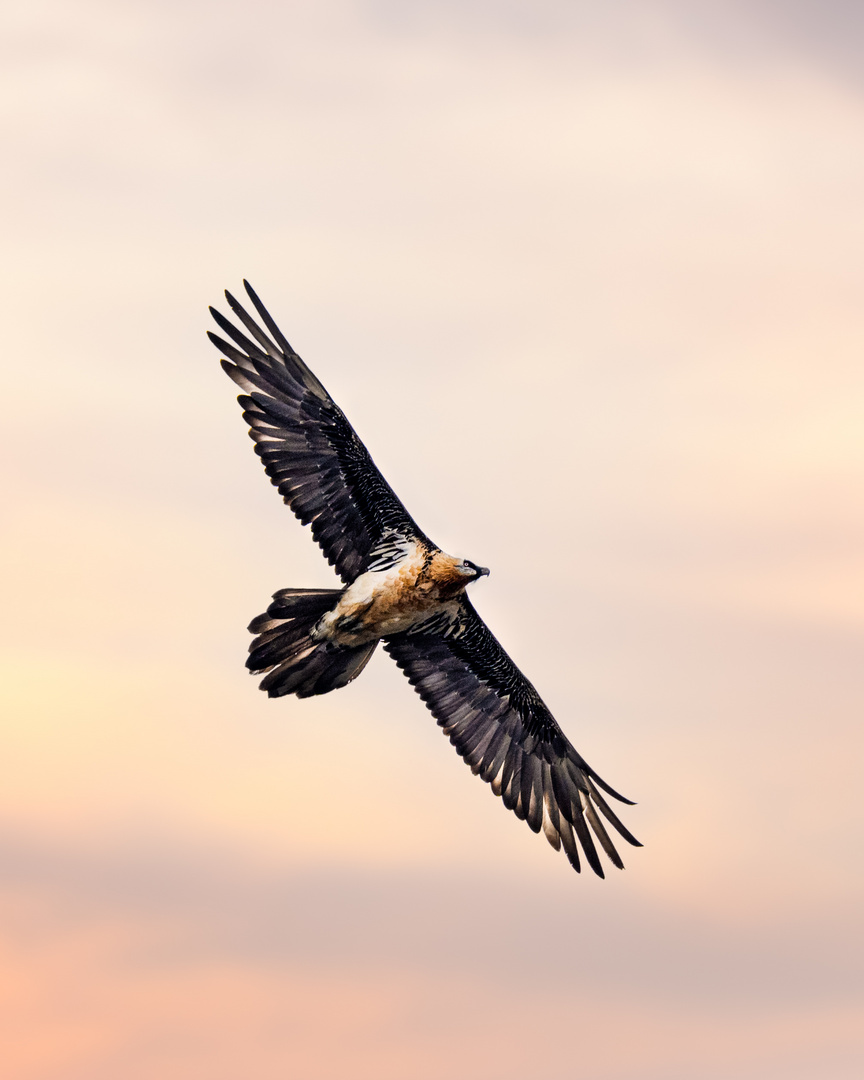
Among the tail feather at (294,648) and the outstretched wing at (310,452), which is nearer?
the tail feather at (294,648)

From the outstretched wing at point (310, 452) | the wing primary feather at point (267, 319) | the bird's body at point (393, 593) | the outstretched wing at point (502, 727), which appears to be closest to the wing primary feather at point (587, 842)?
the outstretched wing at point (502, 727)

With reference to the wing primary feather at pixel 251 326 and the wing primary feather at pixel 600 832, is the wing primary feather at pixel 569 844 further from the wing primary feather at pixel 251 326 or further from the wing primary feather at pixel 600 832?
the wing primary feather at pixel 251 326

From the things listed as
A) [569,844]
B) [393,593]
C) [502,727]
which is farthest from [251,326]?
[569,844]

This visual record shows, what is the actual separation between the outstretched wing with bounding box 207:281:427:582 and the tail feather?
651mm

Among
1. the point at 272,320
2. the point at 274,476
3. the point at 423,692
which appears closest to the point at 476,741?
the point at 423,692

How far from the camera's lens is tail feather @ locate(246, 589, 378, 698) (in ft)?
Result: 52.1

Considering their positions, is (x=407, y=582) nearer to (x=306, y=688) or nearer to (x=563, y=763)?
(x=306, y=688)

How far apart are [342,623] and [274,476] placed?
1.83m

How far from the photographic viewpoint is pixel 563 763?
1781 cm

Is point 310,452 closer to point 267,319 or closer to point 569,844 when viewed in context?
point 267,319

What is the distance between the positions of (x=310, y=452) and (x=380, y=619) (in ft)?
6.57

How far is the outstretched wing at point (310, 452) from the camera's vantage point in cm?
1655

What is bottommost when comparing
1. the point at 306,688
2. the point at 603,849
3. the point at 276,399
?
the point at 603,849

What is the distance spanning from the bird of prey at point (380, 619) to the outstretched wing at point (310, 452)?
0.4 inches
